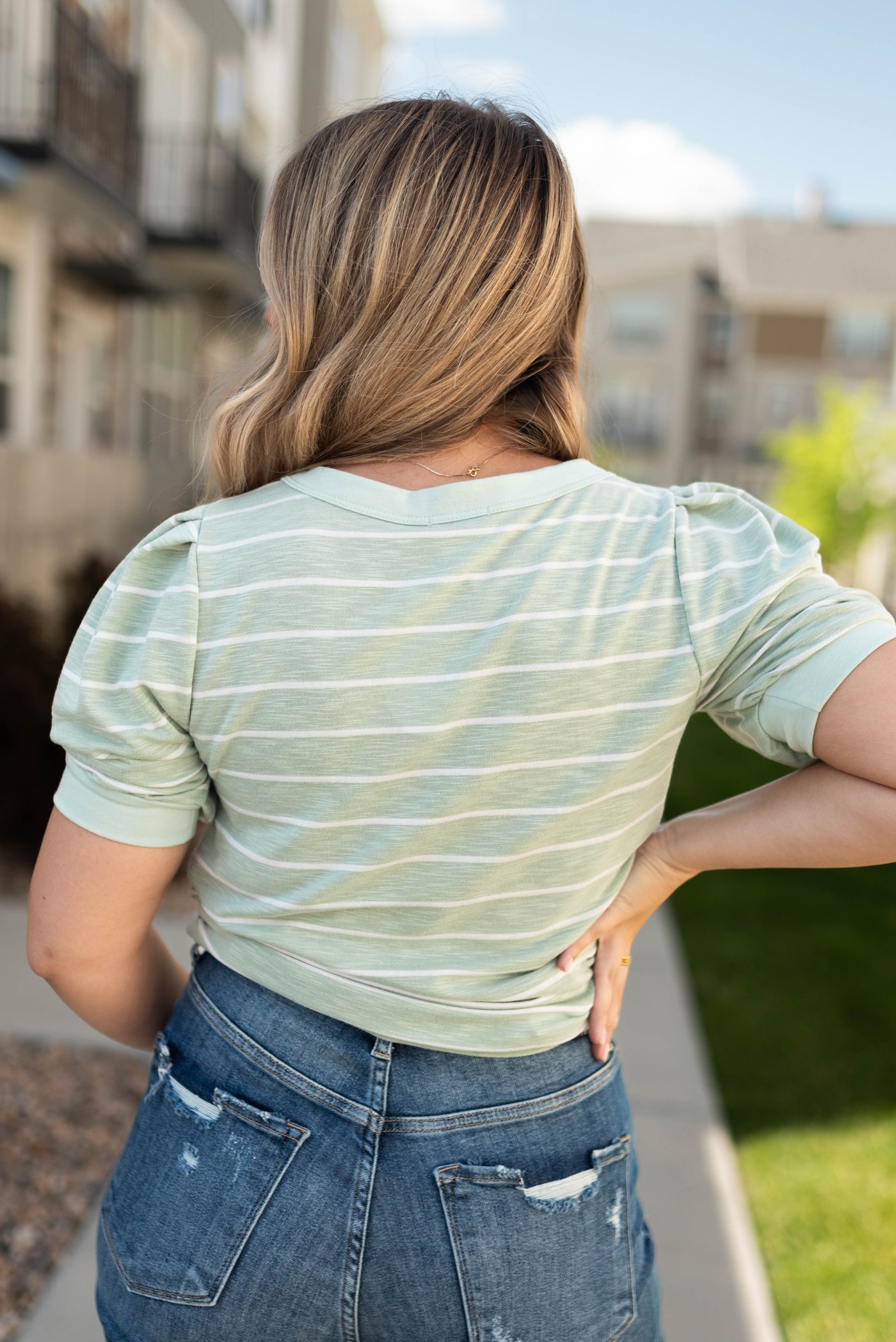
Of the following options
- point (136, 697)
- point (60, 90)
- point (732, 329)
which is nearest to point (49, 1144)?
point (136, 697)

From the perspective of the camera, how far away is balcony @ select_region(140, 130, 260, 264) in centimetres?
1289

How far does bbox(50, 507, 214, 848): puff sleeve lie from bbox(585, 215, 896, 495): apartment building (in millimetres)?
→ 38214

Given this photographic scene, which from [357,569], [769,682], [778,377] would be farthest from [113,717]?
[778,377]

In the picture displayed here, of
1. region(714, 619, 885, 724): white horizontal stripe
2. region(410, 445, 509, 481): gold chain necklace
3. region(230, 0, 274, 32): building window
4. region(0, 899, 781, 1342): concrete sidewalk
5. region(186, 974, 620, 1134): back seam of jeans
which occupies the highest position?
region(230, 0, 274, 32): building window

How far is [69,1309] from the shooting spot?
2.31m

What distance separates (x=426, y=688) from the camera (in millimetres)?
996

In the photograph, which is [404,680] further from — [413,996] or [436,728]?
[413,996]

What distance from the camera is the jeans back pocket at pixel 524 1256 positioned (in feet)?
3.38

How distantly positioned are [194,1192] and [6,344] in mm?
9980

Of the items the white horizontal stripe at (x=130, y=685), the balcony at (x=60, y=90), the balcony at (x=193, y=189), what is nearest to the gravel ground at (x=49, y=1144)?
the white horizontal stripe at (x=130, y=685)

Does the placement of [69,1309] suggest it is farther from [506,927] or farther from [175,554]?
[175,554]

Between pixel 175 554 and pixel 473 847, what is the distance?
0.40 metres

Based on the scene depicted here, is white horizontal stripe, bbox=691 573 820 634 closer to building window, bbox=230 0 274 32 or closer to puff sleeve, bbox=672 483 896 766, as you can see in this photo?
puff sleeve, bbox=672 483 896 766

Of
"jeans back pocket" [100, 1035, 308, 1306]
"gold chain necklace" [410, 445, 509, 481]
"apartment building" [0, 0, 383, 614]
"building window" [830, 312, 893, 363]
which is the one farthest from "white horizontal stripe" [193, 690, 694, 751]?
"building window" [830, 312, 893, 363]
